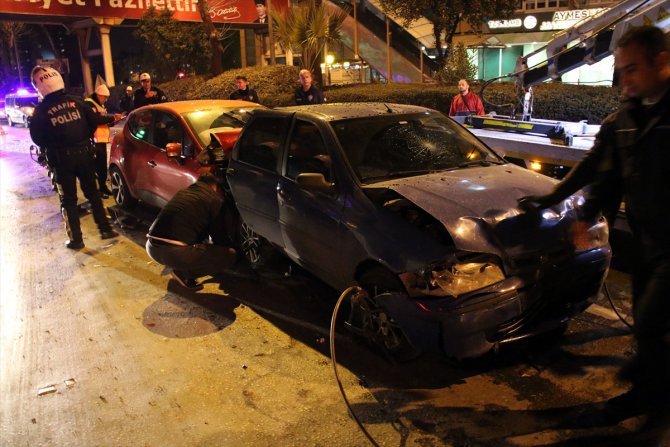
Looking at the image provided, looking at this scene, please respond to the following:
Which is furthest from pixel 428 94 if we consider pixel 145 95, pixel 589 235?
pixel 589 235

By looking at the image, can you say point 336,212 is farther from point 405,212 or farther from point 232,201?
point 232,201

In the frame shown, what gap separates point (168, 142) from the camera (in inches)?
279

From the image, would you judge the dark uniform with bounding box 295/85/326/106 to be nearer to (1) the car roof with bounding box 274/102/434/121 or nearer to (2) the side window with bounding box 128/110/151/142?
(2) the side window with bounding box 128/110/151/142

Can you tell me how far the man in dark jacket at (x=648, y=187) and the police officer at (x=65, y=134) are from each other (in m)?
6.01

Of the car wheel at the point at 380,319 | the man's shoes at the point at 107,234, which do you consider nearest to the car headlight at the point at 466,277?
the car wheel at the point at 380,319

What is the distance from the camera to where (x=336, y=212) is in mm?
4133

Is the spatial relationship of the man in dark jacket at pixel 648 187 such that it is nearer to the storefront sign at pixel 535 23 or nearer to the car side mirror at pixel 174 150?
the car side mirror at pixel 174 150

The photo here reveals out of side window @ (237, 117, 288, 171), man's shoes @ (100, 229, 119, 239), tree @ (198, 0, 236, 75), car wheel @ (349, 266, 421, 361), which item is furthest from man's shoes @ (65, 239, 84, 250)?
tree @ (198, 0, 236, 75)

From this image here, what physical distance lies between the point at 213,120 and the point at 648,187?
17.5 feet

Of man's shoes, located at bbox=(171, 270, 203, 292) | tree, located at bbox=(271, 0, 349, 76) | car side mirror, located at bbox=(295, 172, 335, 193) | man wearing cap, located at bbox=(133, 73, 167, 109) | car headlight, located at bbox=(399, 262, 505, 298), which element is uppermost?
tree, located at bbox=(271, 0, 349, 76)

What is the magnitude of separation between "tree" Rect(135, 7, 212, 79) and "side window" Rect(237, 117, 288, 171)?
1903 cm

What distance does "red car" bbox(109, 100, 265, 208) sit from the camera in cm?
656

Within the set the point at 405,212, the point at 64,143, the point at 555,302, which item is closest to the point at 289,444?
the point at 405,212

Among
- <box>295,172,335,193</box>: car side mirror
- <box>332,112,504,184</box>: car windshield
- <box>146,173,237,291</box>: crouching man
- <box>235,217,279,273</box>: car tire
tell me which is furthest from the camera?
<box>235,217,279,273</box>: car tire
